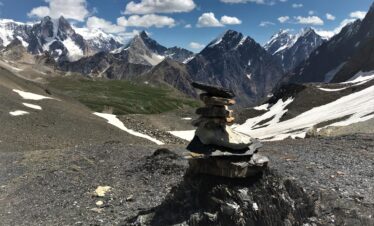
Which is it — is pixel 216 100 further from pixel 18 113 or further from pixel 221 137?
pixel 18 113

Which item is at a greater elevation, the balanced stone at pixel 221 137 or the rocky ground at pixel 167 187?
the balanced stone at pixel 221 137

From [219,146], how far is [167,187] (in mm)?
9070

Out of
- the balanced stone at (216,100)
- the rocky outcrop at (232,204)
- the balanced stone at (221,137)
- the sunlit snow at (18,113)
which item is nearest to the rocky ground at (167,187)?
the rocky outcrop at (232,204)

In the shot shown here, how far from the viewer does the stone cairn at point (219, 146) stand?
21500 mm

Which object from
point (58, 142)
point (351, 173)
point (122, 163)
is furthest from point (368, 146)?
point (58, 142)

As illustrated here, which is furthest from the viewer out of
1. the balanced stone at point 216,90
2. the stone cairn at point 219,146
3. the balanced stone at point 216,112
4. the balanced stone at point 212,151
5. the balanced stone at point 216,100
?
the balanced stone at point 216,112

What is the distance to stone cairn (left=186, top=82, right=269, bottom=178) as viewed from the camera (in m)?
21.5

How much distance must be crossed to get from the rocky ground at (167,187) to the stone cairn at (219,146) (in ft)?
1.87

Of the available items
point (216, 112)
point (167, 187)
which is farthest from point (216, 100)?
point (167, 187)

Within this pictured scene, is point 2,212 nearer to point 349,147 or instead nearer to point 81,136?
point 349,147

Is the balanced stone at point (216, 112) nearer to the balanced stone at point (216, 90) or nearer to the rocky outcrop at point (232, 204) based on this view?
the balanced stone at point (216, 90)

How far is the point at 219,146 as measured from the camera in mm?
21875

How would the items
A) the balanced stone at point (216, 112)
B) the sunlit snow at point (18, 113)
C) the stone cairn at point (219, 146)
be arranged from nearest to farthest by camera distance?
the stone cairn at point (219, 146), the balanced stone at point (216, 112), the sunlit snow at point (18, 113)

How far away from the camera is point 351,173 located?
102ft
